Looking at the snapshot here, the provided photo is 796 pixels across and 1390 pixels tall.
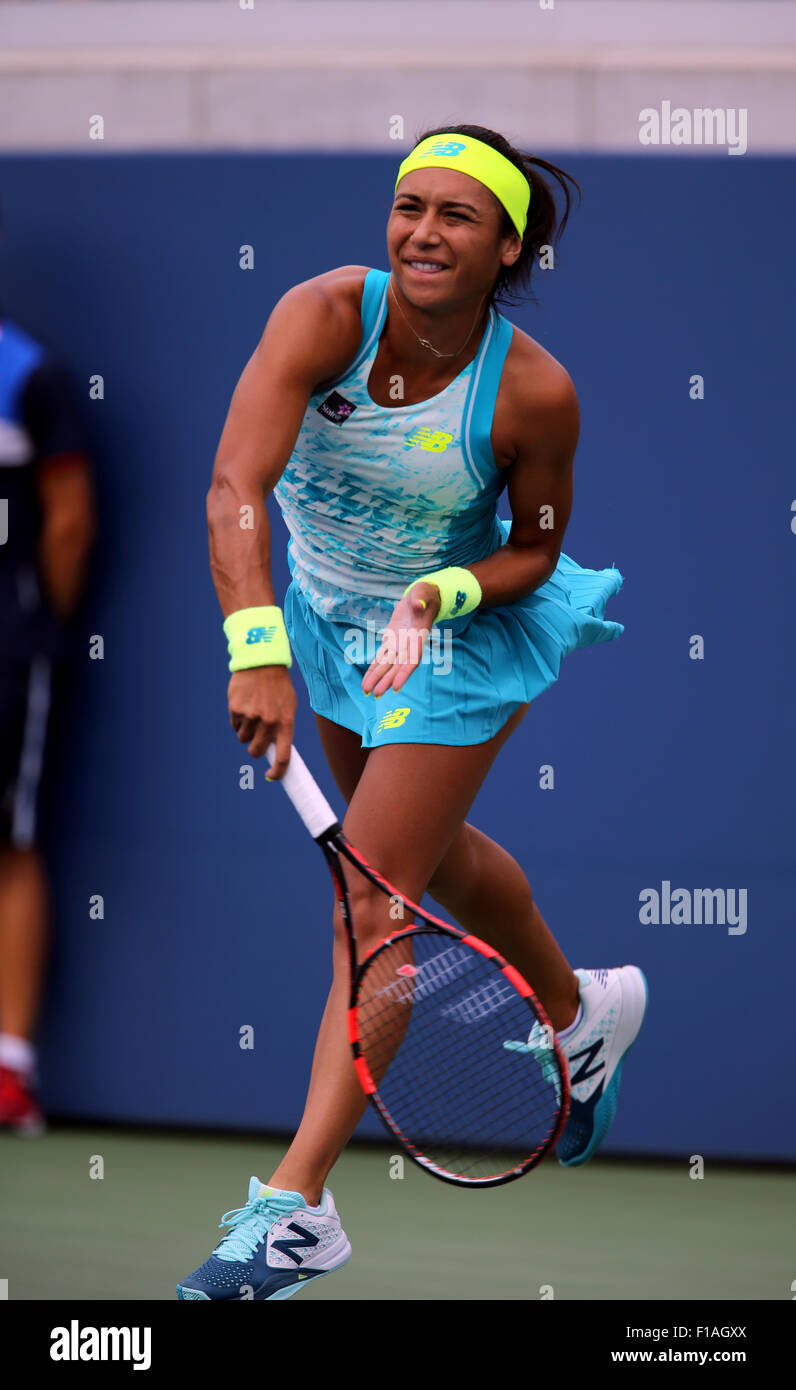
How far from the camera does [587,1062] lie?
317 cm

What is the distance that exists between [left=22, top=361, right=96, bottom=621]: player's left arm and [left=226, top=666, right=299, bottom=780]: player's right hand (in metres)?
1.72

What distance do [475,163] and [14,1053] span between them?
2314 millimetres

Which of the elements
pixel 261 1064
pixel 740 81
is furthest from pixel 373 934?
pixel 740 81

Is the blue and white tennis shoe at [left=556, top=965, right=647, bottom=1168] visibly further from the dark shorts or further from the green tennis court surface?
the dark shorts

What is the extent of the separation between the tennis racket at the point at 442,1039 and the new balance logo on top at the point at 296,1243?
0.17 m

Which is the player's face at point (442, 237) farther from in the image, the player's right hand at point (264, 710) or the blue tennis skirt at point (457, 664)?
the player's right hand at point (264, 710)

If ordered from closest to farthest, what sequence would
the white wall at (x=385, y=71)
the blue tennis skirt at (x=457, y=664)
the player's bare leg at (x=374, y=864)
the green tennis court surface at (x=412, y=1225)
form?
1. the player's bare leg at (x=374, y=864)
2. the blue tennis skirt at (x=457, y=664)
3. the green tennis court surface at (x=412, y=1225)
4. the white wall at (x=385, y=71)

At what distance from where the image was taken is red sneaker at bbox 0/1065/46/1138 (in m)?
3.91

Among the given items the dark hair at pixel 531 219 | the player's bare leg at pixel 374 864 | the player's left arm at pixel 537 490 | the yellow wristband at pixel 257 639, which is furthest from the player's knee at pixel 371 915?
the dark hair at pixel 531 219

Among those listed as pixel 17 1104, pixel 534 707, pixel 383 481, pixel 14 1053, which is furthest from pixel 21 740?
pixel 383 481

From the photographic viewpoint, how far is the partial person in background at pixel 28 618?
3.73 meters

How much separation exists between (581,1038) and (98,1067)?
1.45 metres

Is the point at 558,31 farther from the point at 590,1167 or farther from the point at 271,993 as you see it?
the point at 590,1167

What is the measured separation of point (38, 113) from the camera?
4.11 metres
